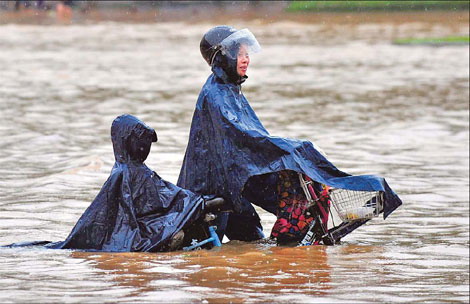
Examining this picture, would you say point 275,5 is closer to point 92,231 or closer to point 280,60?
point 280,60

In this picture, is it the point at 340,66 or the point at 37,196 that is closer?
the point at 37,196

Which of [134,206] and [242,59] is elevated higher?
[242,59]

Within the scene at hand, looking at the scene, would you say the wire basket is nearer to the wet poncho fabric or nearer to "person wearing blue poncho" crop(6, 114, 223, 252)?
"person wearing blue poncho" crop(6, 114, 223, 252)

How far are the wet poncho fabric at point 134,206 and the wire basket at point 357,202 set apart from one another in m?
0.89

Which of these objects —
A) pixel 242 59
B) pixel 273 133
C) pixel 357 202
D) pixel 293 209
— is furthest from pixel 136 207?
pixel 273 133

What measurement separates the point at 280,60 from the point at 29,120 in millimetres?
10636

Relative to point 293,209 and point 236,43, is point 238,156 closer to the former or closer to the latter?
point 293,209

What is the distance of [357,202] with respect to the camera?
787 cm

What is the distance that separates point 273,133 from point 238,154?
297 inches

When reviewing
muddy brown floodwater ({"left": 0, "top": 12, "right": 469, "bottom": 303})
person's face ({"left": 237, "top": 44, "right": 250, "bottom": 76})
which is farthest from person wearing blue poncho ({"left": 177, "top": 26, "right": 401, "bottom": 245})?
muddy brown floodwater ({"left": 0, "top": 12, "right": 469, "bottom": 303})

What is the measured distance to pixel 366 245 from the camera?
8.53m

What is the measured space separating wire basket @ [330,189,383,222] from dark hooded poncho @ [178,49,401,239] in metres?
0.07

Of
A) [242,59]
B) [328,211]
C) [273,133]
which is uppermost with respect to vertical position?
[242,59]

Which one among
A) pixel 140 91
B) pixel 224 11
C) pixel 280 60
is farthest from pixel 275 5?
pixel 140 91
